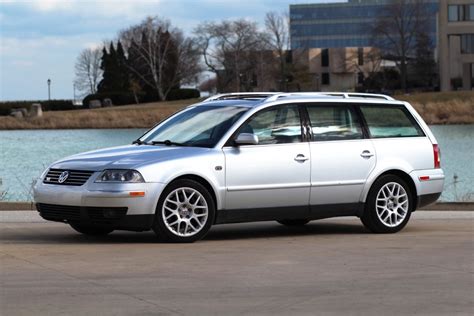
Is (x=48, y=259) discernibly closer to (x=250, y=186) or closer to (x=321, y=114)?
(x=250, y=186)

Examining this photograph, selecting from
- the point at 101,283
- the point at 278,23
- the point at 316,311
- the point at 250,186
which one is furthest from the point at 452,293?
the point at 278,23

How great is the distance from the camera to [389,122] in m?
12.2

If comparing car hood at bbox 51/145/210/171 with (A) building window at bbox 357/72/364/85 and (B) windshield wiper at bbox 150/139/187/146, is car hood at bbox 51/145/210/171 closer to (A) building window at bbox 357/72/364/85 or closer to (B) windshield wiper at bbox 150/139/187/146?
(B) windshield wiper at bbox 150/139/187/146

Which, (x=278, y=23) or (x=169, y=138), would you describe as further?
(x=278, y=23)

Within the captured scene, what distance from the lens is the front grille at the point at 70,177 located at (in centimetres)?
1037

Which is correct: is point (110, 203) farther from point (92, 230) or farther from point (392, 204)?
point (392, 204)

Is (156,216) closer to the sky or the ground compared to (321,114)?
closer to the ground

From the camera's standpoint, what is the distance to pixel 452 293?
7.82 m

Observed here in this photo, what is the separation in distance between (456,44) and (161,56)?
32.3m

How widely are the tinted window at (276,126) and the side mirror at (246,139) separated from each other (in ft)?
0.64

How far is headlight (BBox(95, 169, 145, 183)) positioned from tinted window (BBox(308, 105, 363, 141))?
2.32 meters

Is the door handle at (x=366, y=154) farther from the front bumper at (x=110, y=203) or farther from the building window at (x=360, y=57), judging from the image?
the building window at (x=360, y=57)

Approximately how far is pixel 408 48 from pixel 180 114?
10936cm

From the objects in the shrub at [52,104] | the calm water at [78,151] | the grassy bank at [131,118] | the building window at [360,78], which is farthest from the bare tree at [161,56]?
the calm water at [78,151]
